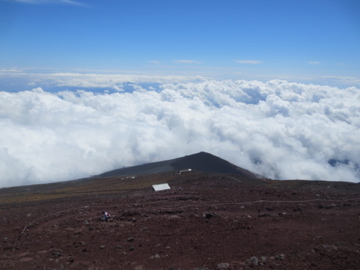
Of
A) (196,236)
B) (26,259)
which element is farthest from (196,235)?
(26,259)

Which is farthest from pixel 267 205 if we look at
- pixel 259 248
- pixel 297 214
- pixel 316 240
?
pixel 259 248

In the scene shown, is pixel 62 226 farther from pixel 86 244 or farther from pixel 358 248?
pixel 358 248

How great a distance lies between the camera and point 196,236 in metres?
14.4

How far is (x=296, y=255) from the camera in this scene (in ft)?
39.6

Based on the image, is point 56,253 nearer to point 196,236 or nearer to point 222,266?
point 196,236

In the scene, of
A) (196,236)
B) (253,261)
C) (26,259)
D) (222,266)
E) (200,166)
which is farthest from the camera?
(200,166)

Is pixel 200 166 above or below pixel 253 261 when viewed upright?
below

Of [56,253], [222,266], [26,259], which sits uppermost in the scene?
[222,266]

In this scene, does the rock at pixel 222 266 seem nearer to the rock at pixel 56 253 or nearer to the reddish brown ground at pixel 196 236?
the reddish brown ground at pixel 196 236

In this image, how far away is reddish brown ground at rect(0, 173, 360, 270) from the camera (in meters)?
11.9

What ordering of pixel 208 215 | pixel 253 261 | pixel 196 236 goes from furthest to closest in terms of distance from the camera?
pixel 208 215 → pixel 196 236 → pixel 253 261

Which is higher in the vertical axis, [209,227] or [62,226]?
[209,227]

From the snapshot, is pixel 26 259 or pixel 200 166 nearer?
pixel 26 259

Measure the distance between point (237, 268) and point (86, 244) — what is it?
7.63 metres
